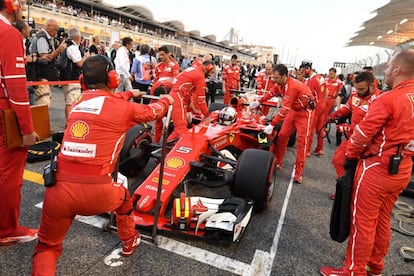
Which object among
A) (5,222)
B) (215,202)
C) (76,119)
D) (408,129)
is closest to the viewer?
(76,119)

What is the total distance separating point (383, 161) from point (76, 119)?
2.23m

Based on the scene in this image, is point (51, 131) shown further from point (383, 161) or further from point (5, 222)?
point (383, 161)

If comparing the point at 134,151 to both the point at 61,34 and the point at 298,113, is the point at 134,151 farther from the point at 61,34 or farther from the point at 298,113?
the point at 61,34

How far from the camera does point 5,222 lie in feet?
8.55

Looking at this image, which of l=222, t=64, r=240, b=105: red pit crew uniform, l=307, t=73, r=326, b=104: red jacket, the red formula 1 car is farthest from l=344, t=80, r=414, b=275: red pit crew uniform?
l=222, t=64, r=240, b=105: red pit crew uniform

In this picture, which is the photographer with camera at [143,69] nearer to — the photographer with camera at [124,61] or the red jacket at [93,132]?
the photographer with camera at [124,61]

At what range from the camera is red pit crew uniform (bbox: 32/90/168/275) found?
6.50ft

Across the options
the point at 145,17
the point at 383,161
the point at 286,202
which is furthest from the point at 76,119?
the point at 145,17

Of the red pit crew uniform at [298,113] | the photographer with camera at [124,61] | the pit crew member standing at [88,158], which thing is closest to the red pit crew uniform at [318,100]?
the red pit crew uniform at [298,113]

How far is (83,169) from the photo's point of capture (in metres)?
2.00

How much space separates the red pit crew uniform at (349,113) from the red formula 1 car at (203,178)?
94cm

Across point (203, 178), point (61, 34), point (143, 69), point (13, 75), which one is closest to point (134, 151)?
point (203, 178)

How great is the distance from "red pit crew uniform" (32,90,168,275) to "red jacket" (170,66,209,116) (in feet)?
9.47

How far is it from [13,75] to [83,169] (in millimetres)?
902
